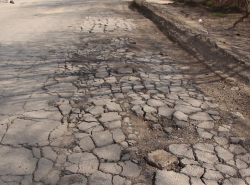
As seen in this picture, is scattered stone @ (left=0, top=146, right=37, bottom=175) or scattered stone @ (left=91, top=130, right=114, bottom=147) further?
scattered stone @ (left=91, top=130, right=114, bottom=147)

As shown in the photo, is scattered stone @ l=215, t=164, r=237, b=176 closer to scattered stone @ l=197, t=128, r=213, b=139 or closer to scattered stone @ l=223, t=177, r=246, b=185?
scattered stone @ l=223, t=177, r=246, b=185

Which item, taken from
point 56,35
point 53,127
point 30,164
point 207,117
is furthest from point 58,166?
point 56,35

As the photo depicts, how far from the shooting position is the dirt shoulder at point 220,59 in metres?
3.56

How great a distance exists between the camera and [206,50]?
5.56m

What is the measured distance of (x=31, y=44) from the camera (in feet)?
20.2

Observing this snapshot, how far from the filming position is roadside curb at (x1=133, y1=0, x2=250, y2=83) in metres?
4.52

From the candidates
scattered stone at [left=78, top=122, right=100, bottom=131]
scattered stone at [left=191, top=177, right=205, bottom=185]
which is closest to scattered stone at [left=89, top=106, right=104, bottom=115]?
scattered stone at [left=78, top=122, right=100, bottom=131]

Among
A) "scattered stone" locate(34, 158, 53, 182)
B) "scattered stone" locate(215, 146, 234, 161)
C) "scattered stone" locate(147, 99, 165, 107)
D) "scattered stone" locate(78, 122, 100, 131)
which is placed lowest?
"scattered stone" locate(215, 146, 234, 161)

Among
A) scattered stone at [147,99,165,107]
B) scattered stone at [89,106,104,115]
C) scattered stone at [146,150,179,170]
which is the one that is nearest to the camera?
scattered stone at [146,150,179,170]

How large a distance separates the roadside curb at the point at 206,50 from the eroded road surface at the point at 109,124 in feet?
1.97

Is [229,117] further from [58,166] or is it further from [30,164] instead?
[30,164]

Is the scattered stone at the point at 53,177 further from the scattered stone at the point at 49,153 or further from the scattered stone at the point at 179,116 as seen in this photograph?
the scattered stone at the point at 179,116

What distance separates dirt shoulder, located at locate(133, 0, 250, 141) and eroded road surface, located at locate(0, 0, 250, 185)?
0.73 ft

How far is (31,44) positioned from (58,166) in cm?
445
